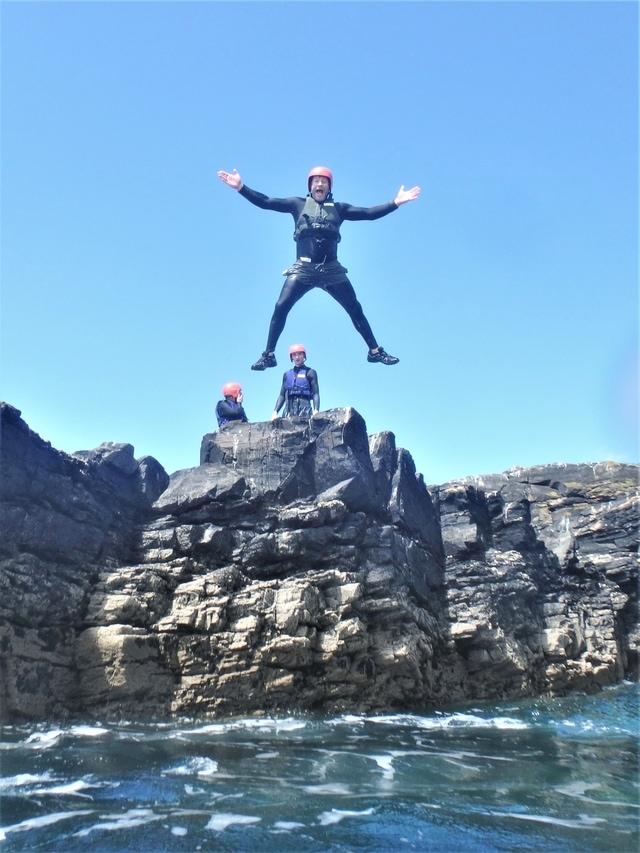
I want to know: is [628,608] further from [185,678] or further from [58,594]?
[58,594]

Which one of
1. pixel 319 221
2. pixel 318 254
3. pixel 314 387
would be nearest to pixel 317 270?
pixel 318 254

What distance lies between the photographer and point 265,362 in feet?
46.0

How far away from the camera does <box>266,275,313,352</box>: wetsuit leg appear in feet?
46.0

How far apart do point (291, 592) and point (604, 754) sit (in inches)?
182

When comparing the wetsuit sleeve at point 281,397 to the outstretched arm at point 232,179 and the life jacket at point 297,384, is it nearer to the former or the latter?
the life jacket at point 297,384

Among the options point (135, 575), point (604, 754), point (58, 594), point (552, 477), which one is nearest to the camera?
point (604, 754)

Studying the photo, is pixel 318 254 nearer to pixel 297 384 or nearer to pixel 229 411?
pixel 297 384

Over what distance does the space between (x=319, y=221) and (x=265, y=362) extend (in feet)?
8.89

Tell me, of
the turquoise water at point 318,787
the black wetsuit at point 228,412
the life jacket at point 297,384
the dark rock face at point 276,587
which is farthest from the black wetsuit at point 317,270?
the turquoise water at point 318,787

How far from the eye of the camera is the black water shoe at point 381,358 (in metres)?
13.9

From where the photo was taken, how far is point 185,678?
34.1 ft

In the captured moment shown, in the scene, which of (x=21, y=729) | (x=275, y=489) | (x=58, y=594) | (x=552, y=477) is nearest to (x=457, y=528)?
(x=275, y=489)

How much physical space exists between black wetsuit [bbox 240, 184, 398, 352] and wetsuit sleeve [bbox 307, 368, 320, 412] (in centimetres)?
108

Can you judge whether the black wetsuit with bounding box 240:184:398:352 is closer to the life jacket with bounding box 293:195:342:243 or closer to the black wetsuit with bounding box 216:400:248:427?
the life jacket with bounding box 293:195:342:243
